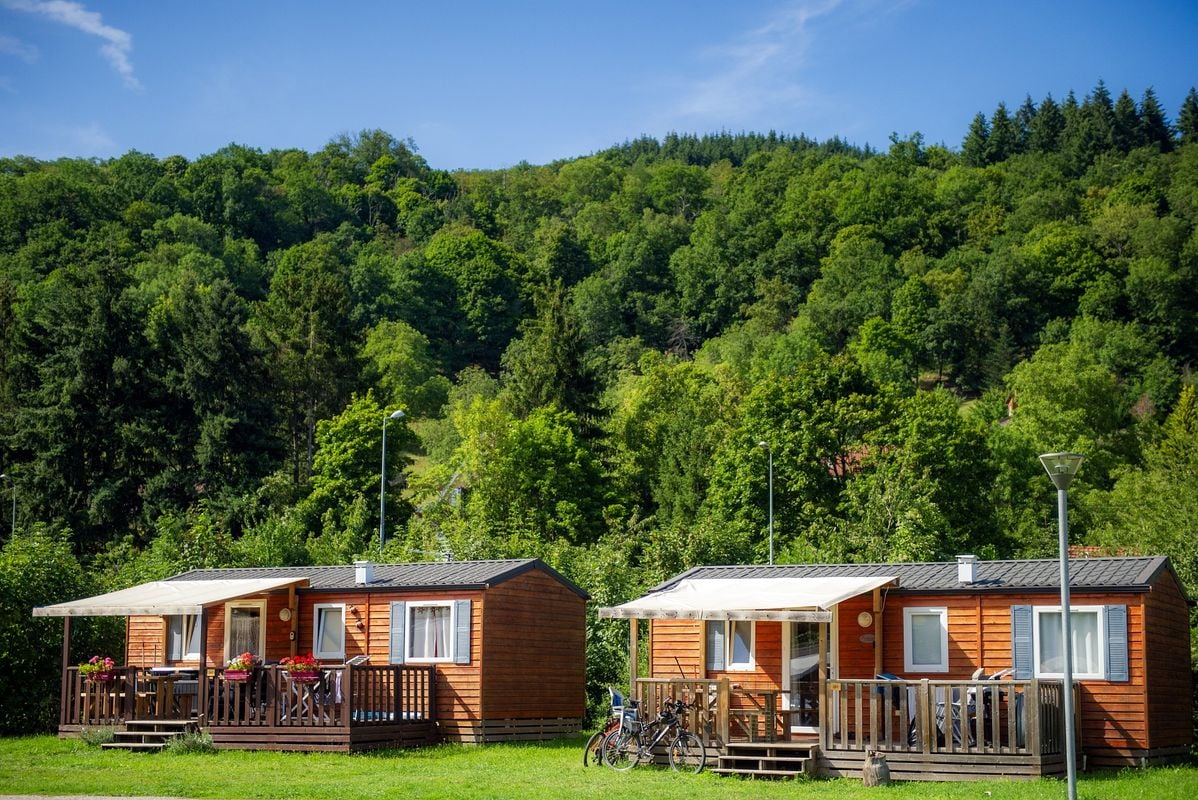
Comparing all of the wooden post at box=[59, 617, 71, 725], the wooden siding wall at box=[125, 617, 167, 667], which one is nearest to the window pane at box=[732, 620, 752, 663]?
the wooden siding wall at box=[125, 617, 167, 667]

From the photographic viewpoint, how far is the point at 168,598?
2352 cm

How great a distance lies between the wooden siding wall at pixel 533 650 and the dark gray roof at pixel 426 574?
0.77 ft

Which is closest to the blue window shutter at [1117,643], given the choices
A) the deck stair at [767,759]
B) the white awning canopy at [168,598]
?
the deck stair at [767,759]

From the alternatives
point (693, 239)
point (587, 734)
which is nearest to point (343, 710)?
point (587, 734)

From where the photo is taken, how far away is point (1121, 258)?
9525cm

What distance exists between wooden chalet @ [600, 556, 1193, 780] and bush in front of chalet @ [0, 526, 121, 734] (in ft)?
41.8

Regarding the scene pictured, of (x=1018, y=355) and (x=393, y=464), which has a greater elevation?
(x=1018, y=355)

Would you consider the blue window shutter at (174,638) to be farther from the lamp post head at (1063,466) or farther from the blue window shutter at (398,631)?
the lamp post head at (1063,466)

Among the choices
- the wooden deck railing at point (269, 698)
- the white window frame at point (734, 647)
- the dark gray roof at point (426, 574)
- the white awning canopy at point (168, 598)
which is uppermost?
the dark gray roof at point (426, 574)

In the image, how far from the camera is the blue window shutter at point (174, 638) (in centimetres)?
2602

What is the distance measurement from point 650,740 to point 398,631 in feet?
19.3

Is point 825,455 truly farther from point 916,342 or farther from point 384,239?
point 384,239

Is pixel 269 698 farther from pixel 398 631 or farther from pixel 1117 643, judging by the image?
pixel 1117 643

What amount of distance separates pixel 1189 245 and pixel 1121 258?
211 inches
